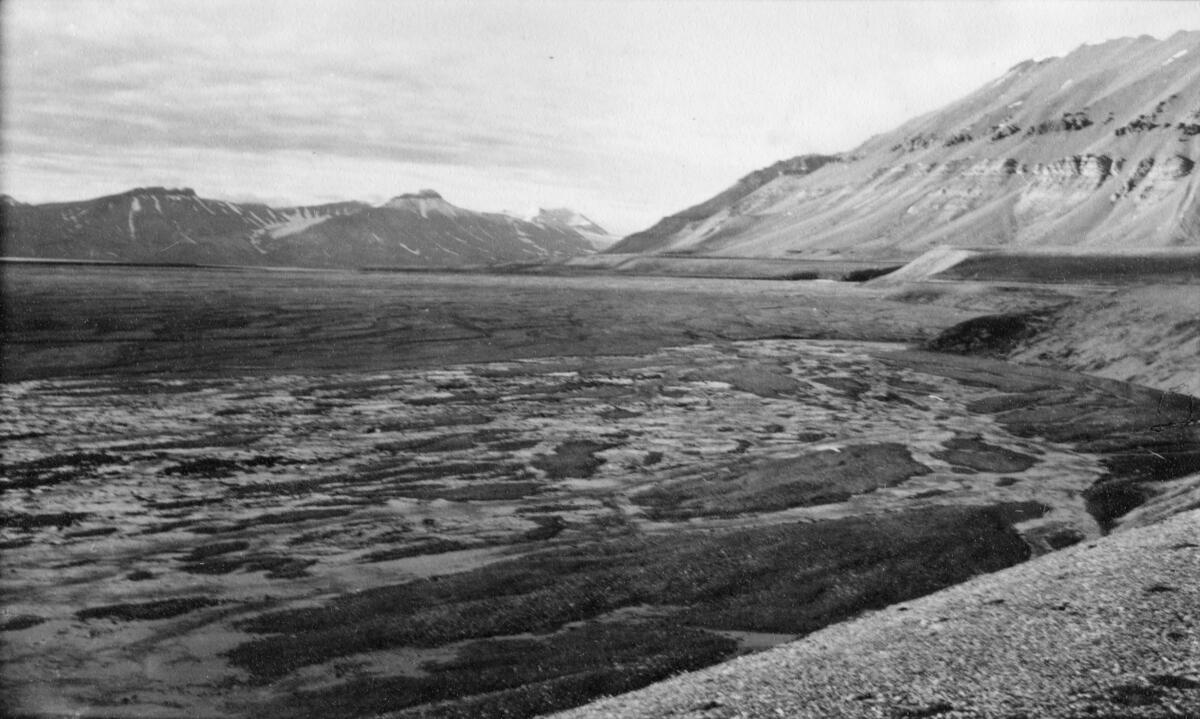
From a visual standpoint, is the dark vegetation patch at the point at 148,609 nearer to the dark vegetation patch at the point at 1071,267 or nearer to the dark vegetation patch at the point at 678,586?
the dark vegetation patch at the point at 678,586

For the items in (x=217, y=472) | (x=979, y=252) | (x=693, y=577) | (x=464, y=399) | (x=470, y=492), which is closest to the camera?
(x=693, y=577)

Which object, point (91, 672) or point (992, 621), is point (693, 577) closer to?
point (992, 621)

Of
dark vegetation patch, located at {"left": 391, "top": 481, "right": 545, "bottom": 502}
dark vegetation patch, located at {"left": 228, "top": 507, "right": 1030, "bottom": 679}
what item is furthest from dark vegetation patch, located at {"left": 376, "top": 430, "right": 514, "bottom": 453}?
dark vegetation patch, located at {"left": 228, "top": 507, "right": 1030, "bottom": 679}

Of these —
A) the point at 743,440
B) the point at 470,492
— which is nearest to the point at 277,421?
the point at 470,492

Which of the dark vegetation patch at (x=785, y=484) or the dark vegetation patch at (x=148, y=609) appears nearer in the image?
the dark vegetation patch at (x=148, y=609)

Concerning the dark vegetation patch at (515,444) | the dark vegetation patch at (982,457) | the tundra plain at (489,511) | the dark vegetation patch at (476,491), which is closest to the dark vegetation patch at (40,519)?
the tundra plain at (489,511)

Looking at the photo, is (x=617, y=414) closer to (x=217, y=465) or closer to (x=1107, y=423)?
(x=217, y=465)
